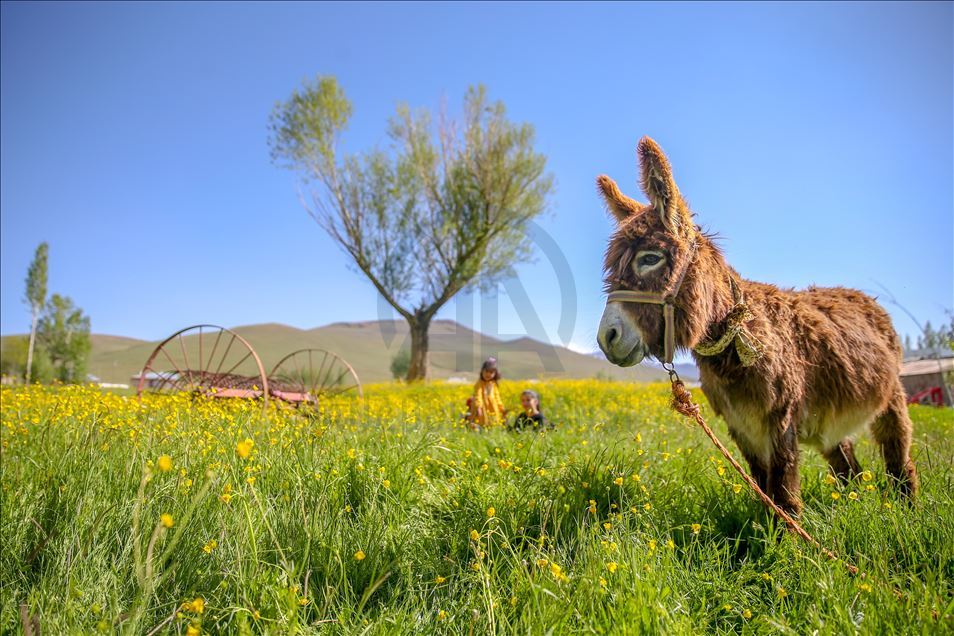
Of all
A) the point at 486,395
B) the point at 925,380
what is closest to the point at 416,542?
the point at 486,395

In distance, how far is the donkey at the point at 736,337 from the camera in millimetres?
2701

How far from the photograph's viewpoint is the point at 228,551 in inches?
93.4

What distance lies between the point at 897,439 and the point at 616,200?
8.93 feet

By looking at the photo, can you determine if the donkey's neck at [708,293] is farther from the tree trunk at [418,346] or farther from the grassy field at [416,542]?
the tree trunk at [418,346]

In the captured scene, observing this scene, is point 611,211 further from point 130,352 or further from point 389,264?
point 130,352

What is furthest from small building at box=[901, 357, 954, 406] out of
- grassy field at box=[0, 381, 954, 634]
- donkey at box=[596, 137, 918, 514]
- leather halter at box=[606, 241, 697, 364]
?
leather halter at box=[606, 241, 697, 364]

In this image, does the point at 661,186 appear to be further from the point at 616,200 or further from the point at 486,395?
the point at 486,395

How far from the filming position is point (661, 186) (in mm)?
2707

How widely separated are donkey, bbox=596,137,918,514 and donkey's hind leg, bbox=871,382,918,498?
0.11 meters

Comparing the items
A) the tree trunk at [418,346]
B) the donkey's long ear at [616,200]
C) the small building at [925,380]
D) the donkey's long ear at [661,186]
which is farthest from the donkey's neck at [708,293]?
the tree trunk at [418,346]

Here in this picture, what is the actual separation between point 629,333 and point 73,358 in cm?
7061

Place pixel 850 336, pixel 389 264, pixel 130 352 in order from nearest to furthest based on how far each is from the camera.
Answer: pixel 850 336, pixel 389 264, pixel 130 352

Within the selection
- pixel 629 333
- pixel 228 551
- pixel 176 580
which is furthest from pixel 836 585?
pixel 176 580

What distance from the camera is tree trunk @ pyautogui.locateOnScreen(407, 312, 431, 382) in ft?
78.6
